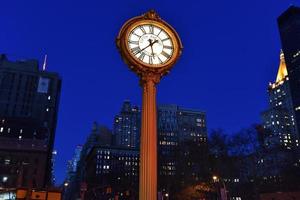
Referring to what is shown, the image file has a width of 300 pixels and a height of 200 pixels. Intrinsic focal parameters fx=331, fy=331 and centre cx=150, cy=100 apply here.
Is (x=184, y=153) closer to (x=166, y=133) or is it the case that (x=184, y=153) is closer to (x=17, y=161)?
(x=17, y=161)

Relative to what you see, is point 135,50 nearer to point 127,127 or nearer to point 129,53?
point 129,53

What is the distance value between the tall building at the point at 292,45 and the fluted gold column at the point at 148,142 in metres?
112

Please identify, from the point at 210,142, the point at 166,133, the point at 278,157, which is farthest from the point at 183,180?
the point at 166,133

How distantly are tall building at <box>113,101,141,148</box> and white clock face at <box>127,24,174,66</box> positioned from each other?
468ft

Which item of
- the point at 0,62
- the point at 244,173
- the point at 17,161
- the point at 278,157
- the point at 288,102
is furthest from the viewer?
the point at 288,102

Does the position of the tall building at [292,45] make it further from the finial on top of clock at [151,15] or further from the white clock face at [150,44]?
the finial on top of clock at [151,15]

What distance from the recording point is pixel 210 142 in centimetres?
4047

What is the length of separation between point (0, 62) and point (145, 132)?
10226cm

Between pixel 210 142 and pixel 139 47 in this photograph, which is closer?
pixel 139 47

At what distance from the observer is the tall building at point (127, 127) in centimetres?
15200

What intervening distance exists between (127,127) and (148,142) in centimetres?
14869

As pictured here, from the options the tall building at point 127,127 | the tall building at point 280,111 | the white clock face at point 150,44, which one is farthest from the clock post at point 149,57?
the tall building at point 127,127

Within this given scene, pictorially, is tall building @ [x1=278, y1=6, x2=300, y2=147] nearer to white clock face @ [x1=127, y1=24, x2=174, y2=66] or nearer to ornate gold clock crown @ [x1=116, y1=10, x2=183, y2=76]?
ornate gold clock crown @ [x1=116, y1=10, x2=183, y2=76]

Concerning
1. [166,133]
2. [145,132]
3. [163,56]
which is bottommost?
[145,132]
